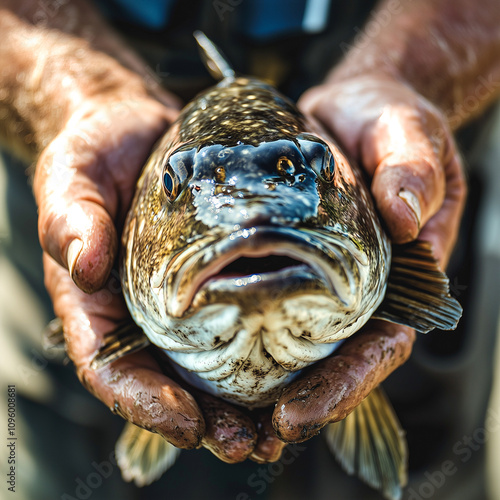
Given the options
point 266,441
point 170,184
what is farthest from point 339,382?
point 170,184

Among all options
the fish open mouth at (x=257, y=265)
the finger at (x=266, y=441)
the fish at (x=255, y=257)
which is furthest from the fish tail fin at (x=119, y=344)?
the fish open mouth at (x=257, y=265)

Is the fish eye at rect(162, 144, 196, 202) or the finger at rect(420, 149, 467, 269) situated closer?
the fish eye at rect(162, 144, 196, 202)

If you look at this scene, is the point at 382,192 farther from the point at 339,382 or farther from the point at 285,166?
the point at 339,382

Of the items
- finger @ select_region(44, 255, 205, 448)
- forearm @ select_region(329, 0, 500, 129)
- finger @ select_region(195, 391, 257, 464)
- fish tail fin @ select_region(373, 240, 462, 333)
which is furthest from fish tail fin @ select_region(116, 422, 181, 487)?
forearm @ select_region(329, 0, 500, 129)

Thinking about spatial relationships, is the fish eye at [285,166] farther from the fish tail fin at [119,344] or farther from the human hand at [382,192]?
the fish tail fin at [119,344]

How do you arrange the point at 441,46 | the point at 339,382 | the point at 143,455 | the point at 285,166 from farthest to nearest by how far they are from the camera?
the point at 441,46
the point at 143,455
the point at 339,382
the point at 285,166

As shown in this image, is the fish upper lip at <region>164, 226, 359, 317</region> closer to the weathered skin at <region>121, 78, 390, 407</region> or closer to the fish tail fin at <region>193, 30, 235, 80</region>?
the weathered skin at <region>121, 78, 390, 407</region>
